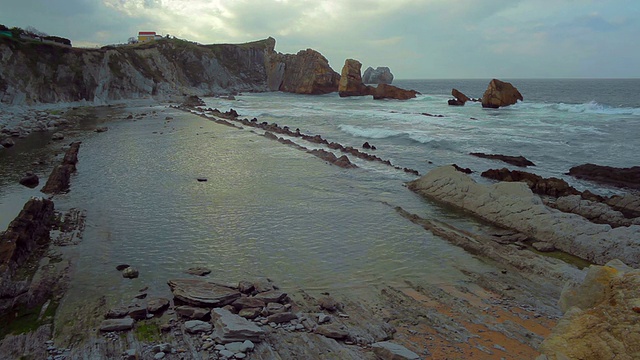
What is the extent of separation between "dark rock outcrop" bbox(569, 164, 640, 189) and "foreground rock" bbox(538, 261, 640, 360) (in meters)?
19.3

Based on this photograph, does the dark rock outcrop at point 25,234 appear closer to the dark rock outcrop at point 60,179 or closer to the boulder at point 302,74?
the dark rock outcrop at point 60,179

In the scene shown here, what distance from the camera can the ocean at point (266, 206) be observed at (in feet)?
37.8

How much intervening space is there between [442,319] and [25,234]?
1170 centimetres

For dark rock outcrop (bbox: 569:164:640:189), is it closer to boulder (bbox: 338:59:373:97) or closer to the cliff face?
the cliff face

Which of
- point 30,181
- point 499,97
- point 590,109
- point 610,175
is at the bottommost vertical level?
point 610,175

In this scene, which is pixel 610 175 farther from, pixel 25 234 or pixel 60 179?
pixel 60 179

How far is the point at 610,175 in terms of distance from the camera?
2303 centimetres

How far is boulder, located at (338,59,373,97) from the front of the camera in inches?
4409

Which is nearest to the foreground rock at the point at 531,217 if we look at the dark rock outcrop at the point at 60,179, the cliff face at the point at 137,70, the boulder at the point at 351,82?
the dark rock outcrop at the point at 60,179

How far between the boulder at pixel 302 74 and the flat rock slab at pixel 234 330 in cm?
11639

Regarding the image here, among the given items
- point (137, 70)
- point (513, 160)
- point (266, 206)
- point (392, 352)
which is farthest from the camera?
point (137, 70)

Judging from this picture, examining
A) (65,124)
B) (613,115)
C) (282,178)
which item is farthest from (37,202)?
(613,115)

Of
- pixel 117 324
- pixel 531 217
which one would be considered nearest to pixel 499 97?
pixel 531 217

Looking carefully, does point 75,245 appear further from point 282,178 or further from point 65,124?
point 65,124
